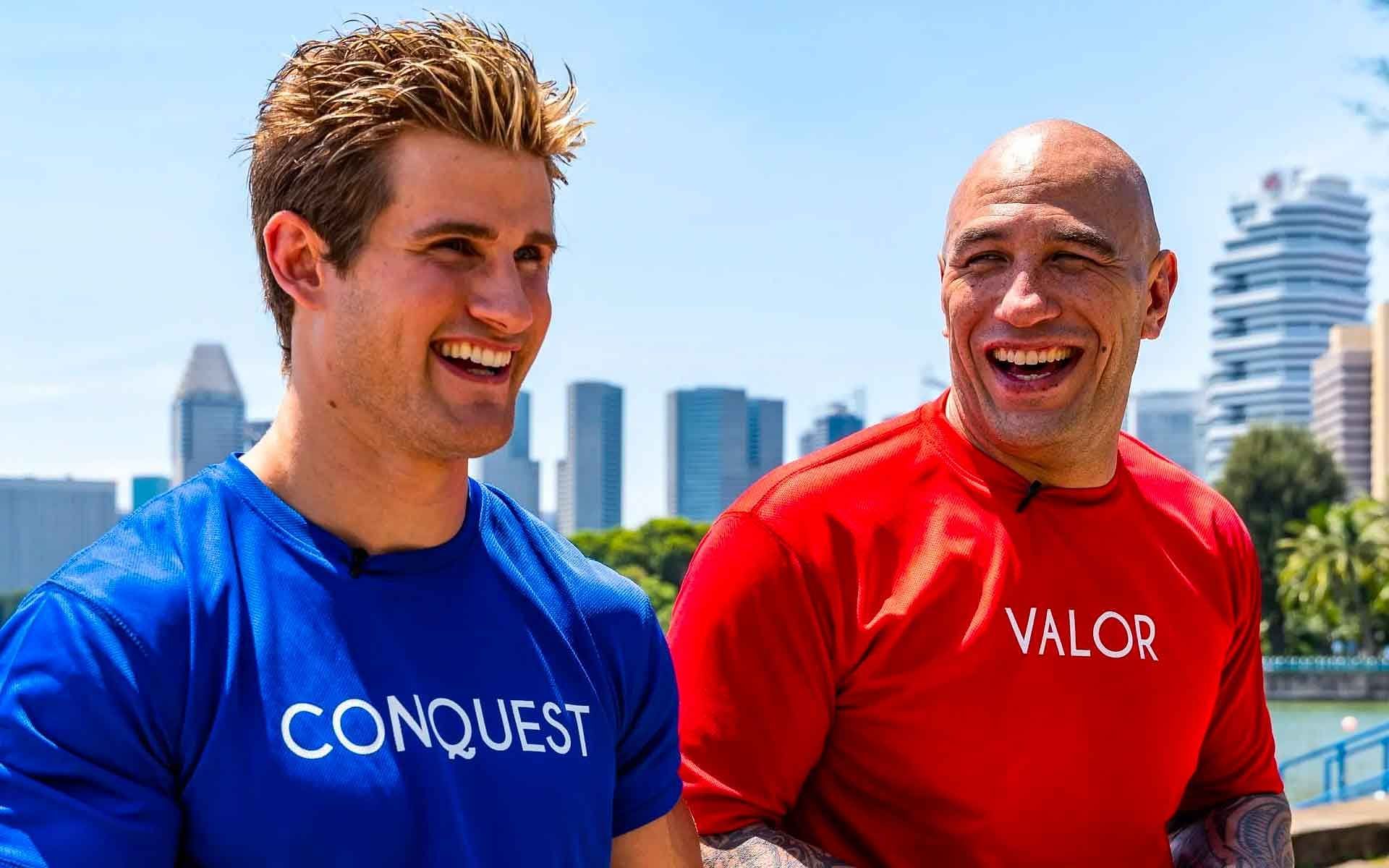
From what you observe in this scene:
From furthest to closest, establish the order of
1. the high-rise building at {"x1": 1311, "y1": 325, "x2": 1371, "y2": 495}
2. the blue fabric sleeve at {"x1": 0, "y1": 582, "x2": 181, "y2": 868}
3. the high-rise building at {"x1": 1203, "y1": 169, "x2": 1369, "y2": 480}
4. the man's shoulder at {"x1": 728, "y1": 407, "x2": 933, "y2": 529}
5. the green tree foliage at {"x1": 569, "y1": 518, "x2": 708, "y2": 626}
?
the high-rise building at {"x1": 1203, "y1": 169, "x2": 1369, "y2": 480} → the high-rise building at {"x1": 1311, "y1": 325, "x2": 1371, "y2": 495} → the green tree foliage at {"x1": 569, "y1": 518, "x2": 708, "y2": 626} → the man's shoulder at {"x1": 728, "y1": 407, "x2": 933, "y2": 529} → the blue fabric sleeve at {"x1": 0, "y1": 582, "x2": 181, "y2": 868}

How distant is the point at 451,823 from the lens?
1.91m

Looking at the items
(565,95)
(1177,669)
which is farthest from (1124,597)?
(565,95)

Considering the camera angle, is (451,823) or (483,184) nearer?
(451,823)

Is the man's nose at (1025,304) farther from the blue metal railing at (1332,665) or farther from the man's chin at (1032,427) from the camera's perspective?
the blue metal railing at (1332,665)

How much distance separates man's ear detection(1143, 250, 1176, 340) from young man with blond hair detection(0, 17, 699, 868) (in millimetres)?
1345

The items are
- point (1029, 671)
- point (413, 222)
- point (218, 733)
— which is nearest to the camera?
point (218, 733)

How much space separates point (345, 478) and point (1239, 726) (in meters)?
1.95

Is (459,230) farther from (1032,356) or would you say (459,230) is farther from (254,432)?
(1032,356)

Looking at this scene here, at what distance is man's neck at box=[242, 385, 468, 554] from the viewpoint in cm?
205

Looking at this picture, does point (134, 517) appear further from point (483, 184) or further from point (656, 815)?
point (656, 815)

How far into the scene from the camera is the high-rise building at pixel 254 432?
2221 mm

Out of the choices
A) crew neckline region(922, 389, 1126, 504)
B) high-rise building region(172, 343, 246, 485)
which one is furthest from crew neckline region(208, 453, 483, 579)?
high-rise building region(172, 343, 246, 485)

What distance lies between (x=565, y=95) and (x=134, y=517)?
83cm

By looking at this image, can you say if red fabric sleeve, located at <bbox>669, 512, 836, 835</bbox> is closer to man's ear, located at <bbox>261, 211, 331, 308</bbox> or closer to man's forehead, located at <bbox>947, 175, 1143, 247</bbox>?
man's forehead, located at <bbox>947, 175, 1143, 247</bbox>
